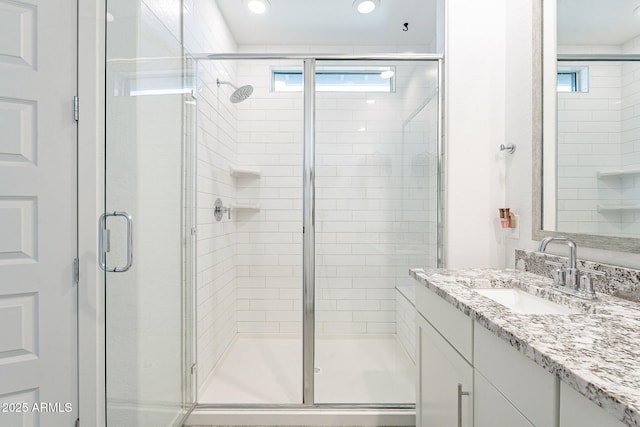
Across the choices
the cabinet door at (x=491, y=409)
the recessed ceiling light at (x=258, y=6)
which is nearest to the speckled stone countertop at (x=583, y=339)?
the cabinet door at (x=491, y=409)

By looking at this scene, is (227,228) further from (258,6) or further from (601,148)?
(601,148)

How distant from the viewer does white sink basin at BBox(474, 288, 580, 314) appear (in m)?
1.09

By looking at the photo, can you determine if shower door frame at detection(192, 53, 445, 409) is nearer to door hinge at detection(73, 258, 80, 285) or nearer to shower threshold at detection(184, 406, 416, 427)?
shower threshold at detection(184, 406, 416, 427)

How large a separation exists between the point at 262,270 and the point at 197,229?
104cm

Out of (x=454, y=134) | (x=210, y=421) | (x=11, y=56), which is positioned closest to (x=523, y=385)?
(x=454, y=134)

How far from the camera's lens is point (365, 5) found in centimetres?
236

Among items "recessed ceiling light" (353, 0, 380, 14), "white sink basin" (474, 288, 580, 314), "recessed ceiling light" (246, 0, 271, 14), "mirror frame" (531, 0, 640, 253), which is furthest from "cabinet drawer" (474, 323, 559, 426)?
"recessed ceiling light" (246, 0, 271, 14)

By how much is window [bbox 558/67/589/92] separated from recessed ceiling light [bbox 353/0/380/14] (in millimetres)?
1472

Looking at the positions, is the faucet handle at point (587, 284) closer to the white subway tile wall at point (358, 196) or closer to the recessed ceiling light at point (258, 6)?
the white subway tile wall at point (358, 196)

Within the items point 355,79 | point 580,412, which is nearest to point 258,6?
point 355,79

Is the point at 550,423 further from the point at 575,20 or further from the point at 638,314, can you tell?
the point at 575,20

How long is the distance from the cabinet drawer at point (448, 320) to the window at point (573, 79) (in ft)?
3.44

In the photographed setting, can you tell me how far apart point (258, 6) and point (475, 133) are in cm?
184

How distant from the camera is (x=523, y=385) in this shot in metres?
0.71
